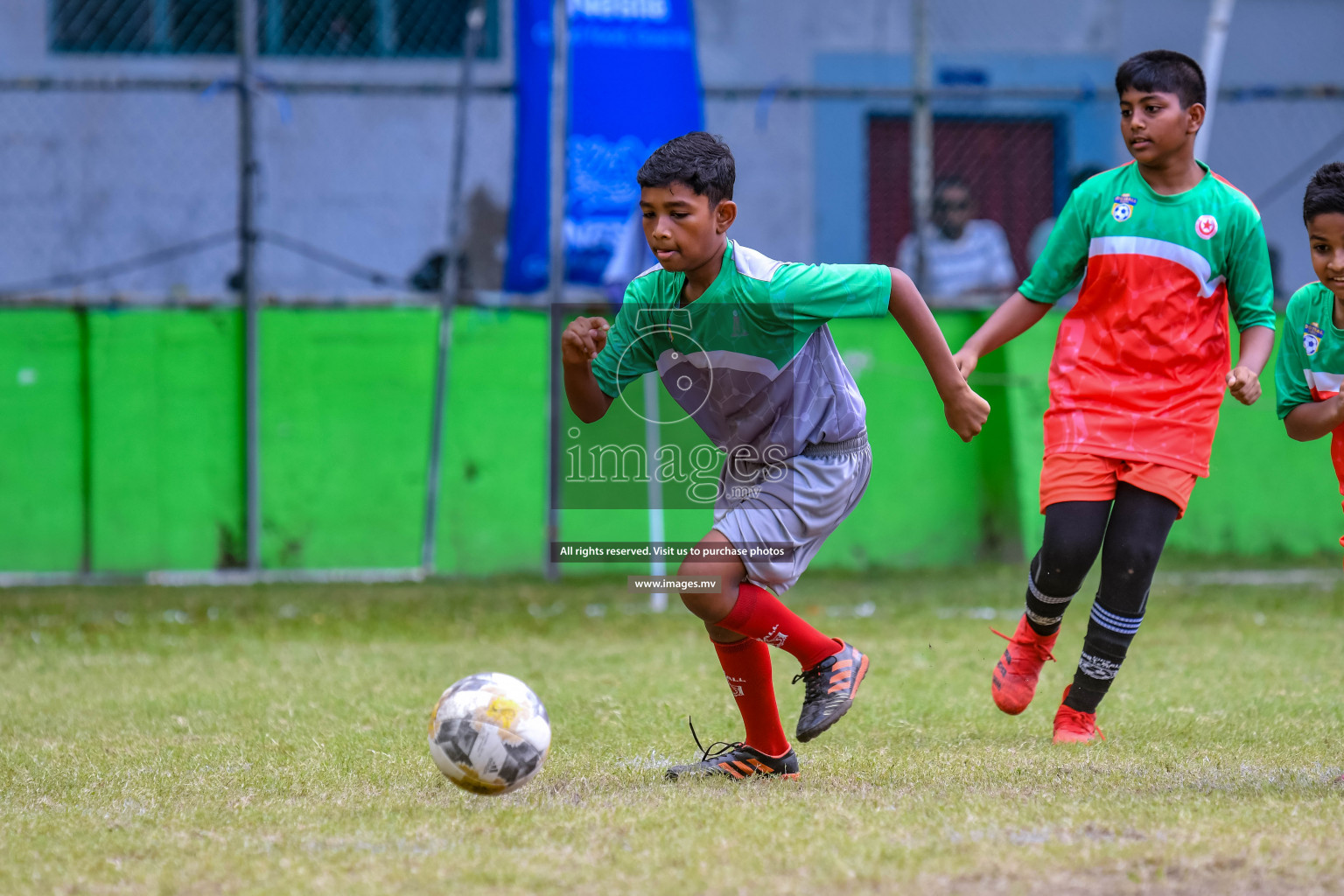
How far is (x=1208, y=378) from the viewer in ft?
13.4

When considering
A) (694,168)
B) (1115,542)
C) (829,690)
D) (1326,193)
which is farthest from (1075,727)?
(694,168)

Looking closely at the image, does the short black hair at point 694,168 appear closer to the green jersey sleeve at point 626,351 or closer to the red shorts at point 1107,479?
the green jersey sleeve at point 626,351

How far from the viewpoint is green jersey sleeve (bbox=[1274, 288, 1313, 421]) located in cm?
392

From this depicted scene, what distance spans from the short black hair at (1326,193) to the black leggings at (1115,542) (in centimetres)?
88

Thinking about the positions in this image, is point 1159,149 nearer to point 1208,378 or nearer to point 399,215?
point 1208,378

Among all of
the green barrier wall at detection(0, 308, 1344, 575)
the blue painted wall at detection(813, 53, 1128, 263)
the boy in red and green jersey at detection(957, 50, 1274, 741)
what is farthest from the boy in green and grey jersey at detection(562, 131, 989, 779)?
the blue painted wall at detection(813, 53, 1128, 263)

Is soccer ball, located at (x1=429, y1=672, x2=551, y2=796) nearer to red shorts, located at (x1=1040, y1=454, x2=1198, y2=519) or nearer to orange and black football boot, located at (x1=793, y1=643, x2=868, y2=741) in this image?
orange and black football boot, located at (x1=793, y1=643, x2=868, y2=741)

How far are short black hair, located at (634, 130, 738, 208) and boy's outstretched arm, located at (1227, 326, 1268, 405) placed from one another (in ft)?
4.47

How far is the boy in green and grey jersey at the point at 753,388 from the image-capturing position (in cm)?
356

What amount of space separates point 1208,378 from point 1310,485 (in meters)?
5.58

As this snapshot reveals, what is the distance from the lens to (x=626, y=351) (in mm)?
3762

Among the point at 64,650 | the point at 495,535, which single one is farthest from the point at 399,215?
the point at 64,650

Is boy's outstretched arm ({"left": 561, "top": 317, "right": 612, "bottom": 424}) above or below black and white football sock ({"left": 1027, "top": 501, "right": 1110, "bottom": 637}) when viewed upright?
above

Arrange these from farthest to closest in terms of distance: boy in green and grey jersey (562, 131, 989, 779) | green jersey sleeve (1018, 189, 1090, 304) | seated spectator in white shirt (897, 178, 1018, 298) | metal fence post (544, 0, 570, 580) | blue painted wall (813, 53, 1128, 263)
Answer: blue painted wall (813, 53, 1128, 263), seated spectator in white shirt (897, 178, 1018, 298), metal fence post (544, 0, 570, 580), green jersey sleeve (1018, 189, 1090, 304), boy in green and grey jersey (562, 131, 989, 779)
